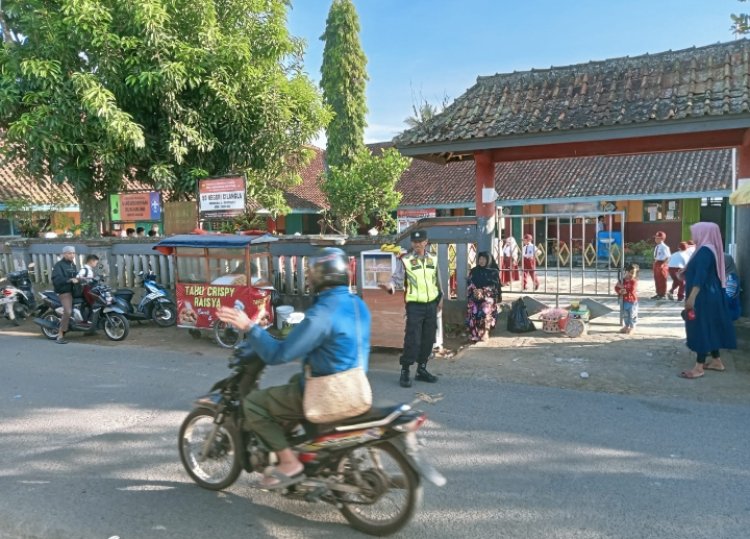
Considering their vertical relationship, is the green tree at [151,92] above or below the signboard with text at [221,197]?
above

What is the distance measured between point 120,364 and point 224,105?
6211mm

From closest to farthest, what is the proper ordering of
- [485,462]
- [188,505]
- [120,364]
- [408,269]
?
[188,505] → [485,462] → [408,269] → [120,364]

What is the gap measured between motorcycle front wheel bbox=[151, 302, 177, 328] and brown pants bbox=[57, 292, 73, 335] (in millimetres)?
1393

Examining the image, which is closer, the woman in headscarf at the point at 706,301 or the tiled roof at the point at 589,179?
the woman in headscarf at the point at 706,301

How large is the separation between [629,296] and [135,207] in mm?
9888

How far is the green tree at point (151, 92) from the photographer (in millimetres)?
10375

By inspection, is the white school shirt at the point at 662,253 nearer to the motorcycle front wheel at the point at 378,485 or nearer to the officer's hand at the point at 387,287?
the officer's hand at the point at 387,287

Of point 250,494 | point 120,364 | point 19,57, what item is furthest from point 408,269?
point 19,57

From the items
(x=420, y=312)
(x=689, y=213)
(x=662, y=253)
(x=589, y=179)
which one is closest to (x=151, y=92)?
(x=420, y=312)

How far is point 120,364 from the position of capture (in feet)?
24.4

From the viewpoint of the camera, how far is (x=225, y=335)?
8625mm

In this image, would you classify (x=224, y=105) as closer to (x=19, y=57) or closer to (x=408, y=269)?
(x=19, y=57)

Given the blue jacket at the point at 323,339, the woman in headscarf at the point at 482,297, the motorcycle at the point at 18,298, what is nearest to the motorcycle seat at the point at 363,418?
the blue jacket at the point at 323,339

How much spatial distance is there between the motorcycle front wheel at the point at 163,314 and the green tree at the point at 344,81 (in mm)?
18062
